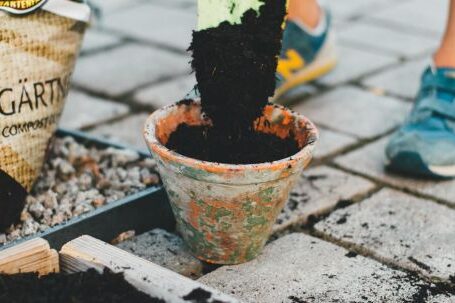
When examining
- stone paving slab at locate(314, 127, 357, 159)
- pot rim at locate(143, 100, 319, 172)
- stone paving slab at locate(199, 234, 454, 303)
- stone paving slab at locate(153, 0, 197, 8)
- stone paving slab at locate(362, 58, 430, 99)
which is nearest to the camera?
pot rim at locate(143, 100, 319, 172)

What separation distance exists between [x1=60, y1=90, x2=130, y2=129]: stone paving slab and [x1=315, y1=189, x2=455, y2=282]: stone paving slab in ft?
3.73

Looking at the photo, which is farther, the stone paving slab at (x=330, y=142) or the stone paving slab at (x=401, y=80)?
the stone paving slab at (x=401, y=80)

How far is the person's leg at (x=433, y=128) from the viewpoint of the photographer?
7.14 ft

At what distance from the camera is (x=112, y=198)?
1.95m

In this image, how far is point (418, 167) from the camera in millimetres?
2191

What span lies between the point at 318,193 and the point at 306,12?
1038 mm

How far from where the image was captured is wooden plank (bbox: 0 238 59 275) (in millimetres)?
1378

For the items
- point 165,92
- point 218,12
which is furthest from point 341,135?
point 218,12

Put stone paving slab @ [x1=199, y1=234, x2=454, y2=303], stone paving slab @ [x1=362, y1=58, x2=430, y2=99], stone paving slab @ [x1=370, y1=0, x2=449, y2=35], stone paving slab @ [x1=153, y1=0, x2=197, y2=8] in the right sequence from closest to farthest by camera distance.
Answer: stone paving slab @ [x1=199, y1=234, x2=454, y2=303], stone paving slab @ [x1=362, y1=58, x2=430, y2=99], stone paving slab @ [x1=370, y1=0, x2=449, y2=35], stone paving slab @ [x1=153, y1=0, x2=197, y2=8]

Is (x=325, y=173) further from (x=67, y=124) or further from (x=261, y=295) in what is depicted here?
(x=67, y=124)

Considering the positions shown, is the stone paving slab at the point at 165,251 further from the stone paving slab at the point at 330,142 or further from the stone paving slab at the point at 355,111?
the stone paving slab at the point at 355,111

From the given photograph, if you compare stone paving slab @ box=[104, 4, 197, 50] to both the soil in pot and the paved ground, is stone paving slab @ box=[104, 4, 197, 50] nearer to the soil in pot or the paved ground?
the paved ground

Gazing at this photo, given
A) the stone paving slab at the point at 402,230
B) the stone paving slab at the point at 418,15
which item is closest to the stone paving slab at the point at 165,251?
the stone paving slab at the point at 402,230

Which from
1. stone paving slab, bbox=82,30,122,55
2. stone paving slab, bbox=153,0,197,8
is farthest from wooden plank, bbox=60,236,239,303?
stone paving slab, bbox=153,0,197,8
